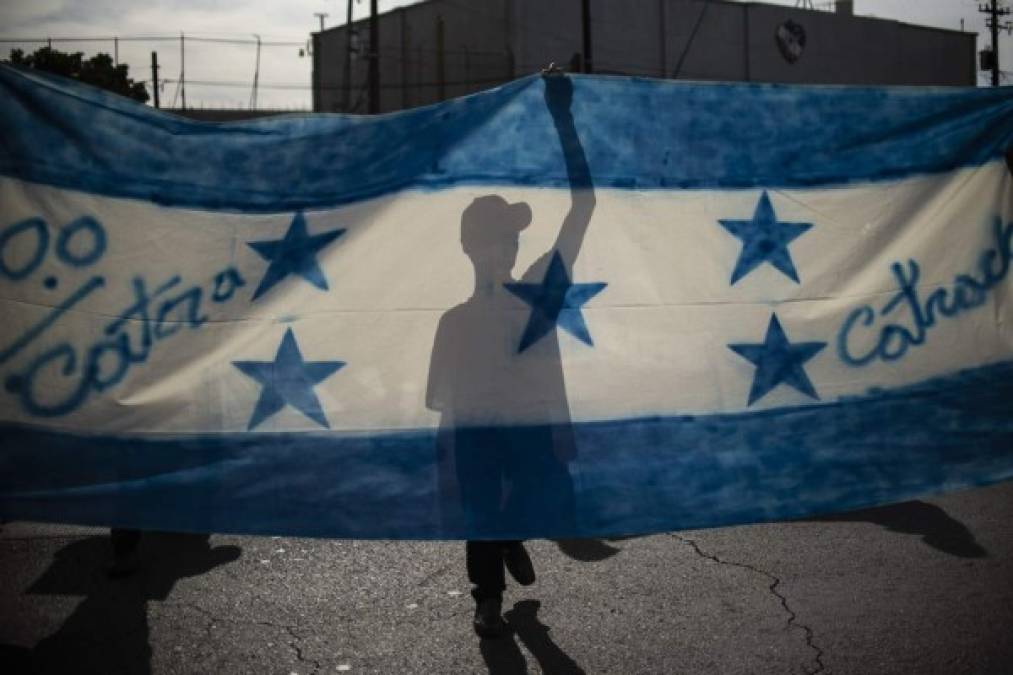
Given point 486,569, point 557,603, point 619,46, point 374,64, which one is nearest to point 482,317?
point 486,569

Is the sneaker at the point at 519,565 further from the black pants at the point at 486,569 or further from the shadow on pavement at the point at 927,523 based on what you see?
the shadow on pavement at the point at 927,523

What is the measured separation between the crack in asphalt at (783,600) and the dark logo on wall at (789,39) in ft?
150

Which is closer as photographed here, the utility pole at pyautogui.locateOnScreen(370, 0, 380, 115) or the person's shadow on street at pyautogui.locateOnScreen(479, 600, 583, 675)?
the person's shadow on street at pyautogui.locateOnScreen(479, 600, 583, 675)

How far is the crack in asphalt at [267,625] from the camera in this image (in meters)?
3.70

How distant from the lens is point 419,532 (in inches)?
131

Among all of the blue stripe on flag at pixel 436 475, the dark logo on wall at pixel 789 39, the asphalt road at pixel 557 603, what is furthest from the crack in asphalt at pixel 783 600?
the dark logo on wall at pixel 789 39

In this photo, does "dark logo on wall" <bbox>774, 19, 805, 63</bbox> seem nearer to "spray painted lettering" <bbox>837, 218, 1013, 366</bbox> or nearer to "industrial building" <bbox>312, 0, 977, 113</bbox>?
"industrial building" <bbox>312, 0, 977, 113</bbox>

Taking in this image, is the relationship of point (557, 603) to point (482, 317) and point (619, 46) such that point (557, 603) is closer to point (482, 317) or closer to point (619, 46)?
point (482, 317)

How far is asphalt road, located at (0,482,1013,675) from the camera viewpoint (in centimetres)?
366

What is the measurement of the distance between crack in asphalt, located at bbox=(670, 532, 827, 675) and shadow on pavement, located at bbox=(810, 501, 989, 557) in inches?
37.8

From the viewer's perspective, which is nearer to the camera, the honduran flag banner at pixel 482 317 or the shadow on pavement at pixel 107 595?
the honduran flag banner at pixel 482 317

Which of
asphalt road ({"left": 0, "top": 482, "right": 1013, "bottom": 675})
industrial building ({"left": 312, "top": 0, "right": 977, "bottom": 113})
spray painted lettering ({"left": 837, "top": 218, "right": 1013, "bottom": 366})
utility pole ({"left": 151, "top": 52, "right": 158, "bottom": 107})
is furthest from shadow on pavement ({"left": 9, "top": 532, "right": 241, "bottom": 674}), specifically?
utility pole ({"left": 151, "top": 52, "right": 158, "bottom": 107})

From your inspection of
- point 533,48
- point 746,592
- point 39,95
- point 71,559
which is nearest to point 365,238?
point 39,95

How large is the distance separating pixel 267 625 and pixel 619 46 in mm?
39576
